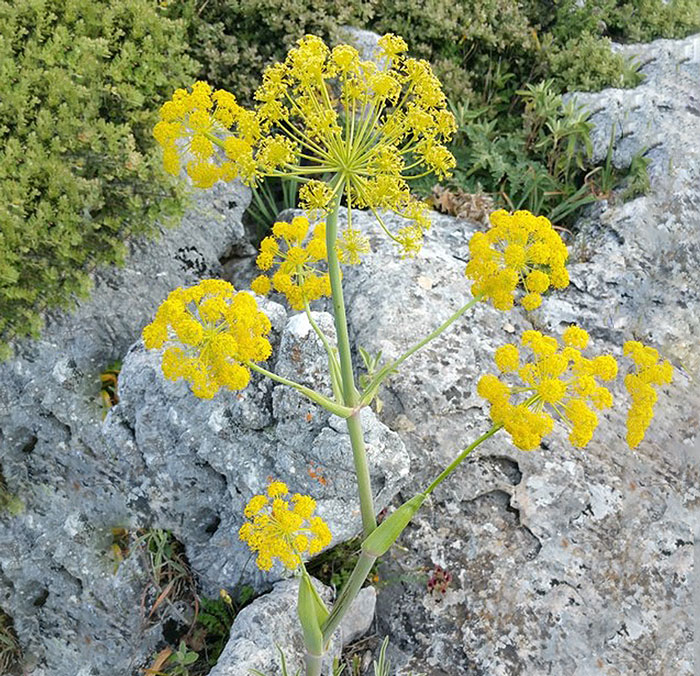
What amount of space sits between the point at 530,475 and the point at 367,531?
1488mm

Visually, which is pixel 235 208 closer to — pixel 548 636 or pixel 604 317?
pixel 604 317

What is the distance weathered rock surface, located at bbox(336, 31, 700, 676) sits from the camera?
3.77 metres

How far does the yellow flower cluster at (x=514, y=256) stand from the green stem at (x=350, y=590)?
1034 millimetres

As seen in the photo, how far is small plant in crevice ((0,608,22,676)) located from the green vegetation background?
1.52m

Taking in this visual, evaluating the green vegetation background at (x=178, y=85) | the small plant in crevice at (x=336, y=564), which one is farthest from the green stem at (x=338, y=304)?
the green vegetation background at (x=178, y=85)

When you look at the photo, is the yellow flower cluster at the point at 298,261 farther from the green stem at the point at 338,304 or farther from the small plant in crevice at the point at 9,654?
the small plant in crevice at the point at 9,654

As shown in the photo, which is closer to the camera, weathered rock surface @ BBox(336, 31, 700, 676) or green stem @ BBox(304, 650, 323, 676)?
green stem @ BBox(304, 650, 323, 676)

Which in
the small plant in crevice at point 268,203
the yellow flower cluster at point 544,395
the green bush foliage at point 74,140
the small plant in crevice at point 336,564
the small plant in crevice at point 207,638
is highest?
the yellow flower cluster at point 544,395

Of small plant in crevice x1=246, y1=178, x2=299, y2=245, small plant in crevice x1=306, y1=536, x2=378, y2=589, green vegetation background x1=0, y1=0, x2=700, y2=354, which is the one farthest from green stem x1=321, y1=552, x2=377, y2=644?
small plant in crevice x1=246, y1=178, x2=299, y2=245

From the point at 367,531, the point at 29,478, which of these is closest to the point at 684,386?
the point at 367,531

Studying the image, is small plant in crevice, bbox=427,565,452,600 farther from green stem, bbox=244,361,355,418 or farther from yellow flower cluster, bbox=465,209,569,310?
yellow flower cluster, bbox=465,209,569,310

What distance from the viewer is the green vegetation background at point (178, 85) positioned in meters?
4.47

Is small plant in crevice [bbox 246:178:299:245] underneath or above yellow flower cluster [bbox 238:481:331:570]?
underneath

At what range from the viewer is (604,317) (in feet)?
15.9
